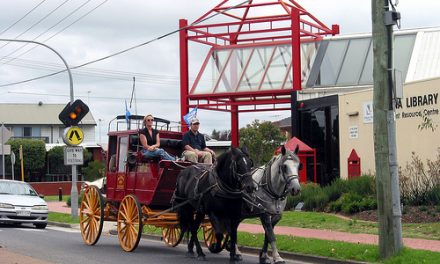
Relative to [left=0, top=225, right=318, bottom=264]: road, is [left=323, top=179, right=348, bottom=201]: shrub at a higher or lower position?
higher

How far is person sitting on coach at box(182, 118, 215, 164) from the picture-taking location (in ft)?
51.4

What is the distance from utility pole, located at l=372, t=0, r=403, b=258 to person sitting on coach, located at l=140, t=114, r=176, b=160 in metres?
4.46

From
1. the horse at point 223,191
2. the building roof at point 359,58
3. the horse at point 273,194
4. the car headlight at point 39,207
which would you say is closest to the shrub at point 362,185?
the building roof at point 359,58

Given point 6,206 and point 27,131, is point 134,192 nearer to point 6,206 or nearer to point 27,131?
point 6,206

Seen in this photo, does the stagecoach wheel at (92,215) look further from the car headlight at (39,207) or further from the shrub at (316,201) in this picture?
the shrub at (316,201)

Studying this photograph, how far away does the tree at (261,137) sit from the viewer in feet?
201

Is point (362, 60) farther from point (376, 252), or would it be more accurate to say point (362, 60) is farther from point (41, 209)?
point (376, 252)

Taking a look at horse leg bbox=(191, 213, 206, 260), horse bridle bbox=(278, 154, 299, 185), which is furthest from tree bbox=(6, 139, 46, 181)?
horse bridle bbox=(278, 154, 299, 185)

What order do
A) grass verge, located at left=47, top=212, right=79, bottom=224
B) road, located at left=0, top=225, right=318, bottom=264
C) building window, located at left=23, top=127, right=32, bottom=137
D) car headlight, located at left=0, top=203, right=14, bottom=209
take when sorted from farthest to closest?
1. building window, located at left=23, top=127, right=32, bottom=137
2. grass verge, located at left=47, top=212, right=79, bottom=224
3. car headlight, located at left=0, top=203, right=14, bottom=209
4. road, located at left=0, top=225, right=318, bottom=264

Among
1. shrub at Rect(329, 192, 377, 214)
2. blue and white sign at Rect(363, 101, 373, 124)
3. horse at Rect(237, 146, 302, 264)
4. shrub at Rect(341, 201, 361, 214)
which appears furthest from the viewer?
blue and white sign at Rect(363, 101, 373, 124)

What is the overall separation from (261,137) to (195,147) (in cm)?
4626

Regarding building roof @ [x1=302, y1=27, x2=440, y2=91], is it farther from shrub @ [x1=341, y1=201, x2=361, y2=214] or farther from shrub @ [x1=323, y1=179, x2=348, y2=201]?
shrub @ [x1=341, y1=201, x2=361, y2=214]

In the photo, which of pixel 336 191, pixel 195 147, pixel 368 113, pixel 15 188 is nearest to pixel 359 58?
pixel 368 113

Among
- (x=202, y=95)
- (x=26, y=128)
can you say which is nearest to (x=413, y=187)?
(x=202, y=95)
